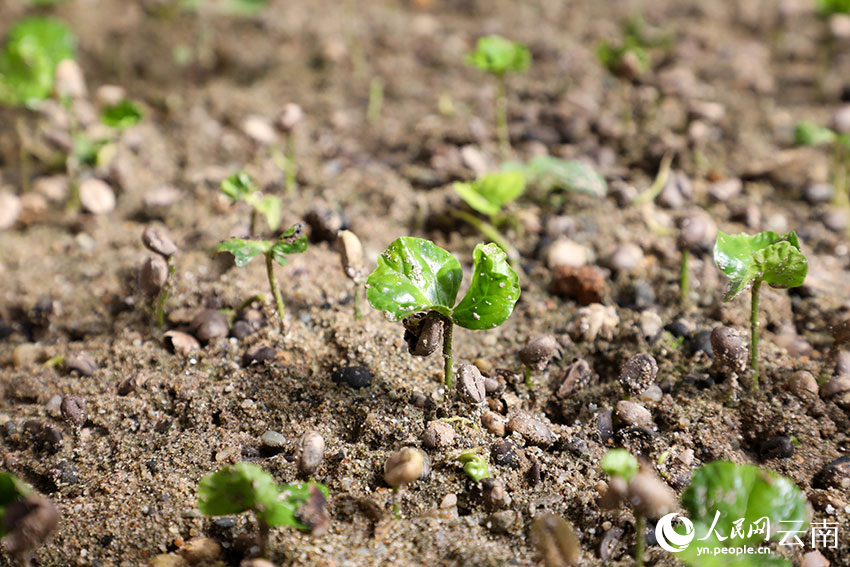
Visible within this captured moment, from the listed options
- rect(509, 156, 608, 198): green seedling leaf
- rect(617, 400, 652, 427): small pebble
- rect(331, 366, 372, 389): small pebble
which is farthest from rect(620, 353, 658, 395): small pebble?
rect(509, 156, 608, 198): green seedling leaf

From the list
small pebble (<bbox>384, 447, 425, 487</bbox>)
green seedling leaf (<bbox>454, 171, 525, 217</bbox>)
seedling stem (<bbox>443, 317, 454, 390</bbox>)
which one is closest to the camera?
small pebble (<bbox>384, 447, 425, 487</bbox>)

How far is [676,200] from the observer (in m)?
1.88

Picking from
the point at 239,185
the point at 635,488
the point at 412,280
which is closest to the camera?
the point at 635,488

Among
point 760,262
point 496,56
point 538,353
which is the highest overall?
point 496,56

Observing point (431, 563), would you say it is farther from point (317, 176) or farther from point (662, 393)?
point (317, 176)

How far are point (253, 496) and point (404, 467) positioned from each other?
0.25m

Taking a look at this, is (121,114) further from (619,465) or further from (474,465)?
(619,465)

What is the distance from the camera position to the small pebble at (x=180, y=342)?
143cm

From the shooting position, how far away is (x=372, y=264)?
5.37 feet

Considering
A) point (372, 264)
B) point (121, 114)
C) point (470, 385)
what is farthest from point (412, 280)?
point (121, 114)

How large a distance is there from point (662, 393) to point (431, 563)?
55cm

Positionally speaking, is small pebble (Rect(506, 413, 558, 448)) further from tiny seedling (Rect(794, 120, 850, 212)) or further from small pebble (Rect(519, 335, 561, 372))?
tiny seedling (Rect(794, 120, 850, 212))

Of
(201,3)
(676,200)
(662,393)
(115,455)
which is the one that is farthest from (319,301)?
(201,3)

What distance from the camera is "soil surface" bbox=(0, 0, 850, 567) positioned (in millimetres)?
1201
